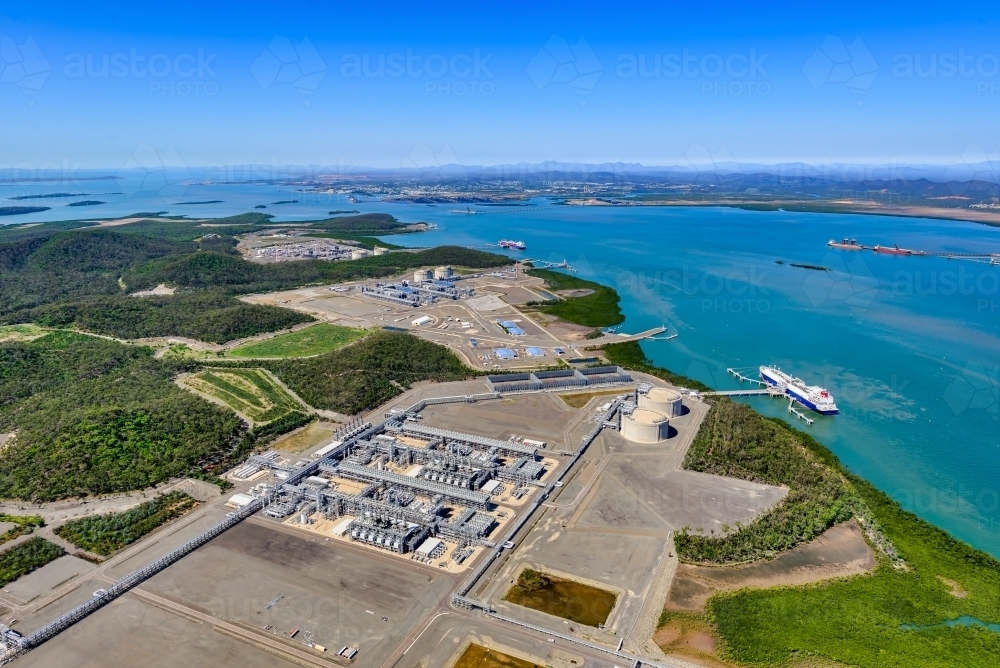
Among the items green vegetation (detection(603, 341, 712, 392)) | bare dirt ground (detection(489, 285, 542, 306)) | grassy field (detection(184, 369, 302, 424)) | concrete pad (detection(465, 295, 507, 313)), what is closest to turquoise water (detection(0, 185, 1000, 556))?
green vegetation (detection(603, 341, 712, 392))

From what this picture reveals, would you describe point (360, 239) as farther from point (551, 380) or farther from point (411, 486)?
point (411, 486)

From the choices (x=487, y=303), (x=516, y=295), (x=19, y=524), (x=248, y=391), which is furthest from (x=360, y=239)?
(x=19, y=524)

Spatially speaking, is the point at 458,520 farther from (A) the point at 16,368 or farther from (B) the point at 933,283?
(B) the point at 933,283

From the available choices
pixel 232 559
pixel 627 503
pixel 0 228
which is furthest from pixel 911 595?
pixel 0 228

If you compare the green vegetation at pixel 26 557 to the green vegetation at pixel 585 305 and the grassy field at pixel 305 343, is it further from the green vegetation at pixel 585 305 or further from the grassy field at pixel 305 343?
the green vegetation at pixel 585 305

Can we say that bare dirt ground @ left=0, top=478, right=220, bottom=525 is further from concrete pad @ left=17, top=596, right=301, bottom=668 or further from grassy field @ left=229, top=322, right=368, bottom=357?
grassy field @ left=229, top=322, right=368, bottom=357

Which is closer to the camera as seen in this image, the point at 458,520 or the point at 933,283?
the point at 458,520
